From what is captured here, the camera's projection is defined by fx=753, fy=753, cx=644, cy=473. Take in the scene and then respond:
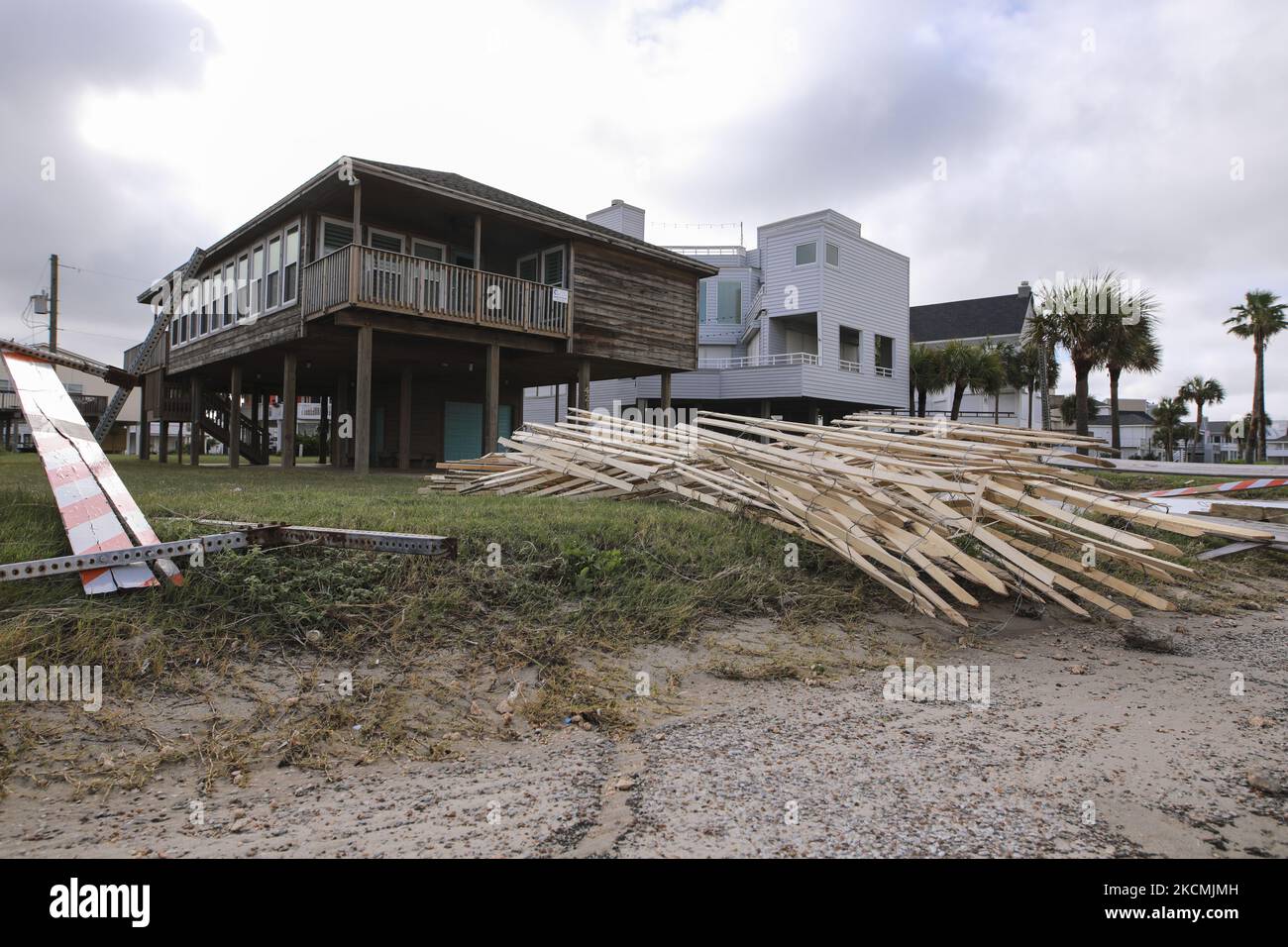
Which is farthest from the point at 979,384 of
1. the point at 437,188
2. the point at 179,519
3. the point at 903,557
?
the point at 179,519

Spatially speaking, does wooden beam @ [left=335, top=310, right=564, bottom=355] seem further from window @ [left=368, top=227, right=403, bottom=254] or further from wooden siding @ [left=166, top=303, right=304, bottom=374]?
window @ [left=368, top=227, right=403, bottom=254]

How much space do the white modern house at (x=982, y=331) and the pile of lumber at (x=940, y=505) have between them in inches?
1460

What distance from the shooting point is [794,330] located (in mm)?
31328

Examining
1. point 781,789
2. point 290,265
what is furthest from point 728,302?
point 781,789

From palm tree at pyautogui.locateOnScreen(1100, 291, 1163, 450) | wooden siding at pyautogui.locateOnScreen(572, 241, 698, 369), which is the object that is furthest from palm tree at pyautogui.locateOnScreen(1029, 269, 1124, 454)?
wooden siding at pyautogui.locateOnScreen(572, 241, 698, 369)

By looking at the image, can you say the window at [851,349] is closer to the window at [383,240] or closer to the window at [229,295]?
the window at [383,240]

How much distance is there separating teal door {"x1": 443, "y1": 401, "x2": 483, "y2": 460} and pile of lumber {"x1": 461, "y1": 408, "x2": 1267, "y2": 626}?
15237 millimetres

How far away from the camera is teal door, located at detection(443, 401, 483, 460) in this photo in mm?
22422

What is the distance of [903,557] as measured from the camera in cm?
607

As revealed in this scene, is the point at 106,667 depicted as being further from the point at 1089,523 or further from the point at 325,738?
the point at 1089,523

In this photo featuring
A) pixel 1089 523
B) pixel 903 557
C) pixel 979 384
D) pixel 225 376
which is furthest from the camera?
pixel 979 384

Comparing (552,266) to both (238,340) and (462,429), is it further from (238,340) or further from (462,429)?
(238,340)

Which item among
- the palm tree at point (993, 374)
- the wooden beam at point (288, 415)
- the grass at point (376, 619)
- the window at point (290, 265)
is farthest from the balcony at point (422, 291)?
the palm tree at point (993, 374)
